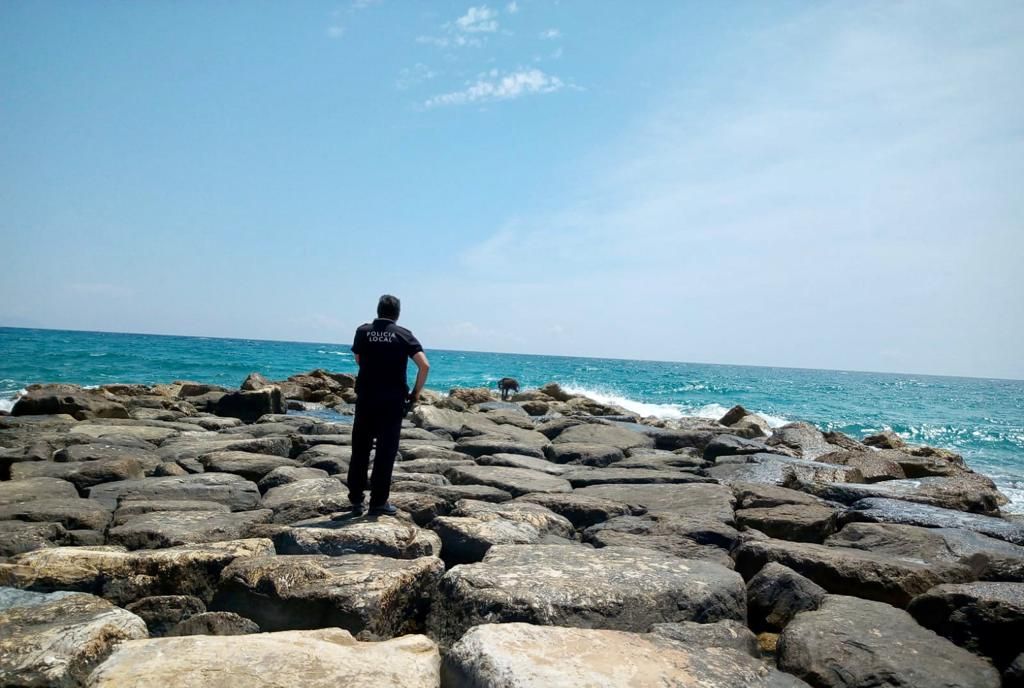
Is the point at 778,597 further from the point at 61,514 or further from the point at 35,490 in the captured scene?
the point at 35,490

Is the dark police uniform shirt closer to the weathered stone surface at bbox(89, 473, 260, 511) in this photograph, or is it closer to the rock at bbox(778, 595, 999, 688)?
the weathered stone surface at bbox(89, 473, 260, 511)

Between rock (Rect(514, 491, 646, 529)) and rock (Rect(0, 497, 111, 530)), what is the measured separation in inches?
120

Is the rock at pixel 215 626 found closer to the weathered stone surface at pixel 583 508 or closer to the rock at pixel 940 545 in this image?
the weathered stone surface at pixel 583 508

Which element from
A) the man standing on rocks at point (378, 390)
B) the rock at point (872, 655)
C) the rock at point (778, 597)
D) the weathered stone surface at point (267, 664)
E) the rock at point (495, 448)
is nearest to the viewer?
the weathered stone surface at point (267, 664)

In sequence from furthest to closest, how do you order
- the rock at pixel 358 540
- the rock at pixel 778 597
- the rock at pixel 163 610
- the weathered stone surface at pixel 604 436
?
the weathered stone surface at pixel 604 436
the rock at pixel 358 540
the rock at pixel 778 597
the rock at pixel 163 610

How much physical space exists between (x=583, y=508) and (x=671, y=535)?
79 centimetres

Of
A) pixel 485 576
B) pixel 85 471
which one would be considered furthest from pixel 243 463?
pixel 485 576

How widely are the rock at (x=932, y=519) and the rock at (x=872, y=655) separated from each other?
2.34m

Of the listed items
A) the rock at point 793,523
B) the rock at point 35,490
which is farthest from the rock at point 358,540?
the rock at point 793,523

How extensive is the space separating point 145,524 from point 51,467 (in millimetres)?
2550

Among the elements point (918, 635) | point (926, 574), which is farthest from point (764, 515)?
point (918, 635)

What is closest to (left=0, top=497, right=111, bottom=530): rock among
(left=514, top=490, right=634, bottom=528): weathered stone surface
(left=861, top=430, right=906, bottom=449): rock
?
(left=514, top=490, right=634, bottom=528): weathered stone surface

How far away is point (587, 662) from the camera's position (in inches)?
95.0

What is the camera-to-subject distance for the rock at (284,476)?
5707 millimetres
